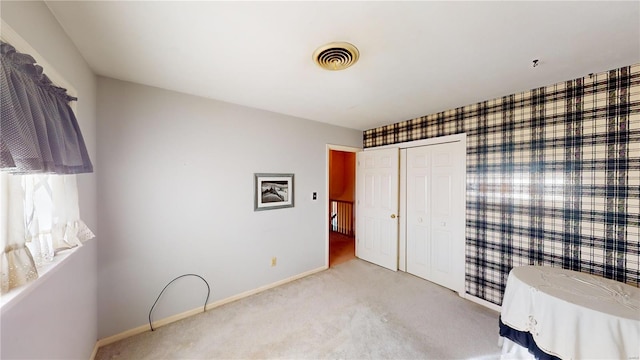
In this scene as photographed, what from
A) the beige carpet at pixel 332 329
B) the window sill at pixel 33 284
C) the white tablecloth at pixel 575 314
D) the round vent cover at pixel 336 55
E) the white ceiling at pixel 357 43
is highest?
the white ceiling at pixel 357 43

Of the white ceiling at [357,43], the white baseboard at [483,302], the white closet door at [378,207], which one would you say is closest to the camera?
the white ceiling at [357,43]

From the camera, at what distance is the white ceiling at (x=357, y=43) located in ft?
3.70

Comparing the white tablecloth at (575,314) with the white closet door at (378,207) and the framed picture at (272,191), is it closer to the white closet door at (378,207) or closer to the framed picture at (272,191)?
the white closet door at (378,207)

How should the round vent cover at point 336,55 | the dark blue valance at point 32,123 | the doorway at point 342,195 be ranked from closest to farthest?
the dark blue valance at point 32,123 → the round vent cover at point 336,55 → the doorway at point 342,195

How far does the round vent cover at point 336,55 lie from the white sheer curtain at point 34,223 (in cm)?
160

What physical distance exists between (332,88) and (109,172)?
2.11m

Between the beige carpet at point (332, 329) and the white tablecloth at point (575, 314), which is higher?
the white tablecloth at point (575, 314)

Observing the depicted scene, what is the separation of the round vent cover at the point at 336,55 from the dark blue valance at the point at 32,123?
1365 millimetres

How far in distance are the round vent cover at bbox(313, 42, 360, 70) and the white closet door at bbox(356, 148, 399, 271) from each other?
6.65ft

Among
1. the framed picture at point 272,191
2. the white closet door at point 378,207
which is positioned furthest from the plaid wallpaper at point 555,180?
the framed picture at point 272,191

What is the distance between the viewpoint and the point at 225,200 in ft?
7.97

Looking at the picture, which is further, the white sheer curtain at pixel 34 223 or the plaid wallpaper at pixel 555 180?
the plaid wallpaper at pixel 555 180

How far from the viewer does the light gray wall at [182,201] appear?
6.15 ft

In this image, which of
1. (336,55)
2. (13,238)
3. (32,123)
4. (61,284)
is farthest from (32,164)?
(336,55)
